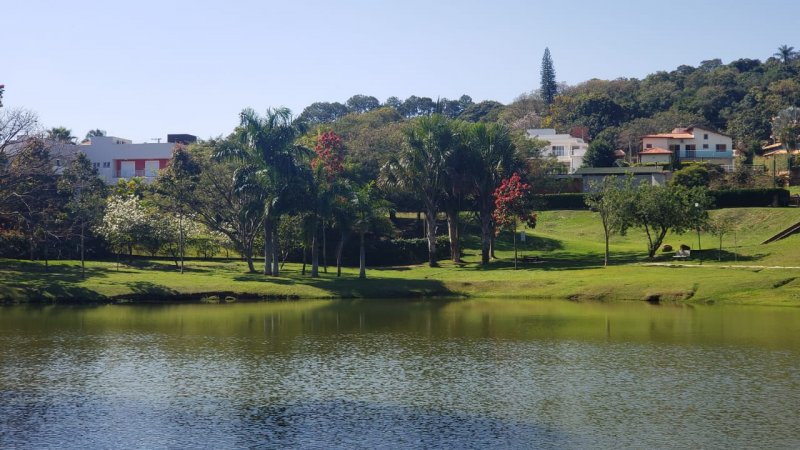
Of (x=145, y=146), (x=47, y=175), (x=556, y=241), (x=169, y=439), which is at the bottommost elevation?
(x=169, y=439)

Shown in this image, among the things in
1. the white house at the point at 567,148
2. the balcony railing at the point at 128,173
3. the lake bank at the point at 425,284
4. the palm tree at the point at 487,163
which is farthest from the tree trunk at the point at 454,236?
the balcony railing at the point at 128,173

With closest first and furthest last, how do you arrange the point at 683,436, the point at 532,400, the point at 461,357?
the point at 683,436 → the point at 532,400 → the point at 461,357

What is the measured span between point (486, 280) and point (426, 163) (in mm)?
16578

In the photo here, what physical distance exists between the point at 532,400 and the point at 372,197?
2010 inches

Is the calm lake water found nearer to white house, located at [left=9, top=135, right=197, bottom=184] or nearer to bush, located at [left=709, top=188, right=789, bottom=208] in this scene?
bush, located at [left=709, top=188, right=789, bottom=208]

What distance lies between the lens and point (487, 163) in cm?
8969

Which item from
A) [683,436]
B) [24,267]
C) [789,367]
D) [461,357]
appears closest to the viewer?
[683,436]

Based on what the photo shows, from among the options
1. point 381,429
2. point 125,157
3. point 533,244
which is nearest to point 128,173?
point 125,157

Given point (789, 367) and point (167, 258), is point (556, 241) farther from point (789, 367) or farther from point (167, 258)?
point (789, 367)

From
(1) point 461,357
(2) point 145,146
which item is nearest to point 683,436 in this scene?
(1) point 461,357

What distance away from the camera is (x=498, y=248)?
99.6 metres

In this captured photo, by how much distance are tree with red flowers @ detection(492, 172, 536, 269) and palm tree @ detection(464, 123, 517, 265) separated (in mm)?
2663

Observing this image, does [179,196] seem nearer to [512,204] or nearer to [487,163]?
[487,163]

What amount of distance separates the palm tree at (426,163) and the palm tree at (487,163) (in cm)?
303
